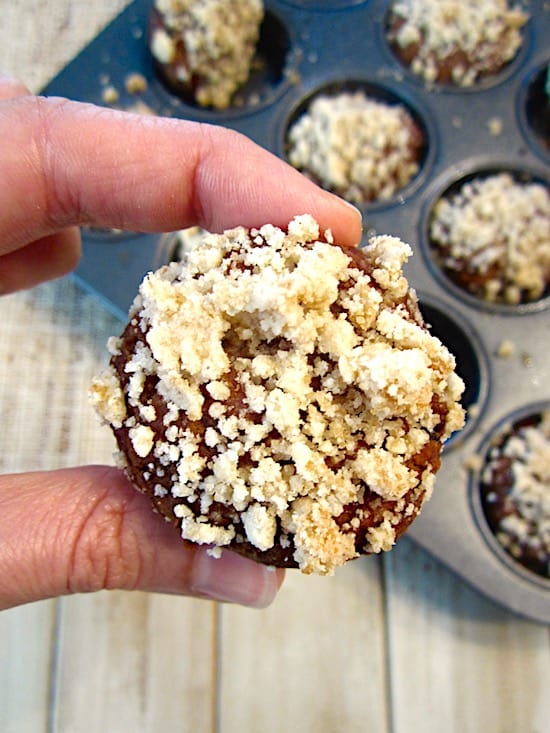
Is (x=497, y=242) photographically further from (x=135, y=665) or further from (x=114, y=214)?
(x=135, y=665)

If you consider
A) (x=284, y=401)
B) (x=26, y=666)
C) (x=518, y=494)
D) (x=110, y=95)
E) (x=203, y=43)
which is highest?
(x=203, y=43)

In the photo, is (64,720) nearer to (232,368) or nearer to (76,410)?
(76,410)

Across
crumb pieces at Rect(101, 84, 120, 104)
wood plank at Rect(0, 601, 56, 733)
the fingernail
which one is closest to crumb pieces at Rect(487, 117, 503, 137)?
crumb pieces at Rect(101, 84, 120, 104)

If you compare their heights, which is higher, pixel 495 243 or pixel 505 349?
pixel 495 243

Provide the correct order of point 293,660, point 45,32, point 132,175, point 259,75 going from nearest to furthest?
point 132,175
point 293,660
point 259,75
point 45,32

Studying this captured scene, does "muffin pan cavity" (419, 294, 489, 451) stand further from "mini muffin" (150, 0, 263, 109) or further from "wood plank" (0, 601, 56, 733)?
"wood plank" (0, 601, 56, 733)

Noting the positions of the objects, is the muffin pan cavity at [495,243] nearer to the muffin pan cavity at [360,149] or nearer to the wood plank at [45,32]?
the muffin pan cavity at [360,149]

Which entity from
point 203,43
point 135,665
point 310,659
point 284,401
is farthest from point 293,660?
point 203,43
